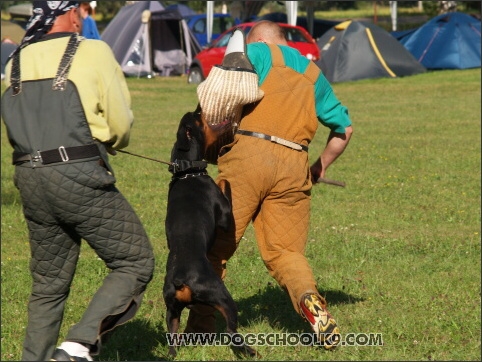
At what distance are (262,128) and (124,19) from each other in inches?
867

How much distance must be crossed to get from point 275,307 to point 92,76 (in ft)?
8.45

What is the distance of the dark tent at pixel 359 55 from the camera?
24.3 meters

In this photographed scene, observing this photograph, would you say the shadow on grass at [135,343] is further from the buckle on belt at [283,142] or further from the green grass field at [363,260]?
the buckle on belt at [283,142]

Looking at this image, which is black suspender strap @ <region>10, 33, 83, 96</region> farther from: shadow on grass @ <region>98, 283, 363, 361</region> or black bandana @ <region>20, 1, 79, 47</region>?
shadow on grass @ <region>98, 283, 363, 361</region>

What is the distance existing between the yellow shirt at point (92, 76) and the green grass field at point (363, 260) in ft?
4.94

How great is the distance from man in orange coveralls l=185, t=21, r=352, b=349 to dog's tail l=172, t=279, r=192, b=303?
0.52 m

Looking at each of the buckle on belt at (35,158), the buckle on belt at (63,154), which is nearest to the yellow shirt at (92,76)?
the buckle on belt at (63,154)

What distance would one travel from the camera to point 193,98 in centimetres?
2123

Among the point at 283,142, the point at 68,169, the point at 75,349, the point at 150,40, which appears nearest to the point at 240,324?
the point at 283,142

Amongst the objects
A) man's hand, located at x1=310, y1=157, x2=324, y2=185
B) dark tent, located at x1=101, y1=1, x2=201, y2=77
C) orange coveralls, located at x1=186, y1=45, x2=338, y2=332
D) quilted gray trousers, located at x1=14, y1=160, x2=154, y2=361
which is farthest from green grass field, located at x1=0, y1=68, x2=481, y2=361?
dark tent, located at x1=101, y1=1, x2=201, y2=77

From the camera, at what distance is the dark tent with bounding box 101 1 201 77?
25891mm

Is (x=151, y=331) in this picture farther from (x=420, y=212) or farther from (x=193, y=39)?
(x=193, y=39)

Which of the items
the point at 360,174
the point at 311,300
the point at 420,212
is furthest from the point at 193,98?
the point at 311,300

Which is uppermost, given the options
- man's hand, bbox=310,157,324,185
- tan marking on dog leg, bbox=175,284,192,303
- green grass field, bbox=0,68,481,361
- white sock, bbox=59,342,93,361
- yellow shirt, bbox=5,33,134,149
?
yellow shirt, bbox=5,33,134,149
